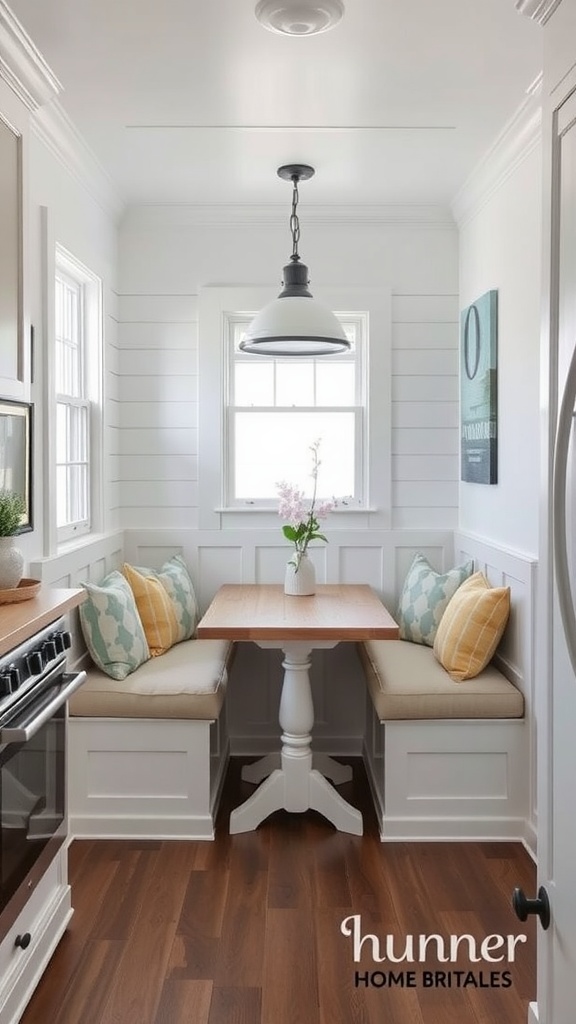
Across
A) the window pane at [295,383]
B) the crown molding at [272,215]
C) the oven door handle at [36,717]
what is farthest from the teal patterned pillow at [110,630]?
the crown molding at [272,215]

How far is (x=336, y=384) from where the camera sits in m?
4.29

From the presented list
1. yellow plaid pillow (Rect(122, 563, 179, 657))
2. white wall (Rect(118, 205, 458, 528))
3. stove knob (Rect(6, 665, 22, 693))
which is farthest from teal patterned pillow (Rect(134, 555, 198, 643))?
stove knob (Rect(6, 665, 22, 693))

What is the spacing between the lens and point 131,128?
3.17m

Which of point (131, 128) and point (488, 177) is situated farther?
point (488, 177)

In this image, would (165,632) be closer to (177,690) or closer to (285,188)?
(177,690)

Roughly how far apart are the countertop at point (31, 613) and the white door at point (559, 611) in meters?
1.12

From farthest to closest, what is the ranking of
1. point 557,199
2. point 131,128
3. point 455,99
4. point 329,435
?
1. point 329,435
2. point 131,128
3. point 455,99
4. point 557,199

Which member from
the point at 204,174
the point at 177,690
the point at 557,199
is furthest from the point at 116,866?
the point at 204,174

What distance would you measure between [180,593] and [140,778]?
0.95m

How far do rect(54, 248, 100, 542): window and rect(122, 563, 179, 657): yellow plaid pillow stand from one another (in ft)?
1.10

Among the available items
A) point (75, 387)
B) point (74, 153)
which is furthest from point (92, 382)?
point (74, 153)

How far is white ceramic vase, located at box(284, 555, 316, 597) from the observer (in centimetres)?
378

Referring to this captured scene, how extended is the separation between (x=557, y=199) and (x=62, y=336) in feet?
8.62

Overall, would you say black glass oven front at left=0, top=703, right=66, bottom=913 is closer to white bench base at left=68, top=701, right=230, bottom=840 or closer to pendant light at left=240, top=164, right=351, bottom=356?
white bench base at left=68, top=701, right=230, bottom=840
